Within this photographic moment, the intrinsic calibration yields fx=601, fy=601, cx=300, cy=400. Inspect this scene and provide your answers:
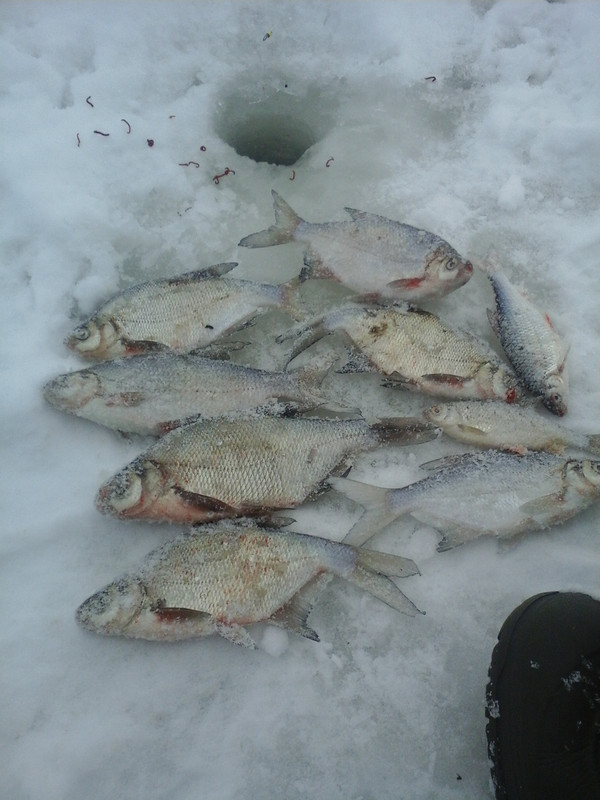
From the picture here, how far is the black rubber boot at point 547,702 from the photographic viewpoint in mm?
1930

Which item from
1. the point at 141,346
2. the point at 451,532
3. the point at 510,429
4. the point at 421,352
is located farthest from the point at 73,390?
the point at 510,429

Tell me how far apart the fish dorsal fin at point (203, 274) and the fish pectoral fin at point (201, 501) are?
109 centimetres

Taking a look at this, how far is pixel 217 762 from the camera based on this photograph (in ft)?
7.04

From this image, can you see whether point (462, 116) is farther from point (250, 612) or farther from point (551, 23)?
point (250, 612)

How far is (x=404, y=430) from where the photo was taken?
2617mm

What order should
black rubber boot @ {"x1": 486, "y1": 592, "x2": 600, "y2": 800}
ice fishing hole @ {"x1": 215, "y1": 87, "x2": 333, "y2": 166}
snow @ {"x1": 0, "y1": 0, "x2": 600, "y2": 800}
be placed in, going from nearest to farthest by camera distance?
1. black rubber boot @ {"x1": 486, "y1": 592, "x2": 600, "y2": 800}
2. snow @ {"x1": 0, "y1": 0, "x2": 600, "y2": 800}
3. ice fishing hole @ {"x1": 215, "y1": 87, "x2": 333, "y2": 166}

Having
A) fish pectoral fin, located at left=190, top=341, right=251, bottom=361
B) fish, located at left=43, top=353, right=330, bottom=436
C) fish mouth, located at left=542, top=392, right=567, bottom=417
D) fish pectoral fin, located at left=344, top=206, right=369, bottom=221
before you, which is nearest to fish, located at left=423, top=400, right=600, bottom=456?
fish mouth, located at left=542, top=392, right=567, bottom=417

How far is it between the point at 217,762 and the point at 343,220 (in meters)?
2.66

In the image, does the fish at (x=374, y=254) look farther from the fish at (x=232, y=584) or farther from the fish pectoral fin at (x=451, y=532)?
the fish at (x=232, y=584)

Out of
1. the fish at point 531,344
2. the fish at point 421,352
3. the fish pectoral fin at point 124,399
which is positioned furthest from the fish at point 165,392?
the fish at point 531,344

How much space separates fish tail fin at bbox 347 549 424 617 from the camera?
2.31 m

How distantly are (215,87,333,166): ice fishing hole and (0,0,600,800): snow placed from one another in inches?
1.2

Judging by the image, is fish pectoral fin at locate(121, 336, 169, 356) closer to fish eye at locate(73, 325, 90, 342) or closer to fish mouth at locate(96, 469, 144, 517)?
fish eye at locate(73, 325, 90, 342)

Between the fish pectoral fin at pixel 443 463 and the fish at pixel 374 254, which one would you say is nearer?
the fish pectoral fin at pixel 443 463
